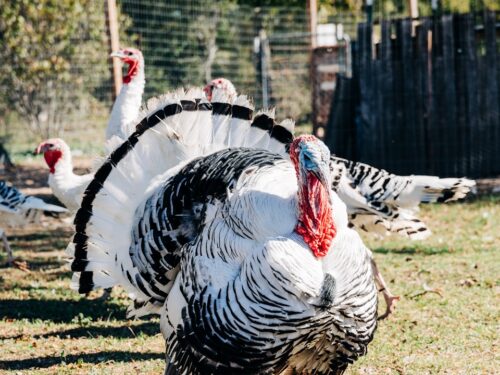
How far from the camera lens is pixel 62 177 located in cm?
705

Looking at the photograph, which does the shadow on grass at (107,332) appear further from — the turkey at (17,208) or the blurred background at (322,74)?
the blurred background at (322,74)

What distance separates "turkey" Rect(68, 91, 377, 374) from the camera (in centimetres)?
322

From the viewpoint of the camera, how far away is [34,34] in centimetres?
1546

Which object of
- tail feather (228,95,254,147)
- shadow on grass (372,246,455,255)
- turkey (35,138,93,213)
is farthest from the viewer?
shadow on grass (372,246,455,255)

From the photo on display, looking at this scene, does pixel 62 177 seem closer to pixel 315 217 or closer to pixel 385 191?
pixel 385 191

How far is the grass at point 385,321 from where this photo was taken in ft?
16.1

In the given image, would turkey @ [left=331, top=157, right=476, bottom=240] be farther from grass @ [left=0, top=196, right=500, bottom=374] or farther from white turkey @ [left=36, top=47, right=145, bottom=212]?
white turkey @ [left=36, top=47, right=145, bottom=212]

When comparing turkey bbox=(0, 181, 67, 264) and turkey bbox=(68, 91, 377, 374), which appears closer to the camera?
turkey bbox=(68, 91, 377, 374)

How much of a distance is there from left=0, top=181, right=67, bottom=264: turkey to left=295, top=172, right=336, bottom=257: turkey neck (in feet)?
16.0

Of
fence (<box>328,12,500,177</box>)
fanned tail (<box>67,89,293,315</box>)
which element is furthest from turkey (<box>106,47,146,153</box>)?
fence (<box>328,12,500,177</box>)

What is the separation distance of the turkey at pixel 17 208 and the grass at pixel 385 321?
48 cm

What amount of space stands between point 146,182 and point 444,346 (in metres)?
2.24

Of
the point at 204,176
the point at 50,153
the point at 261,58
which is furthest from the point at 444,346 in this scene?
the point at 261,58

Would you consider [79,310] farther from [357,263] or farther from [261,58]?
[261,58]
